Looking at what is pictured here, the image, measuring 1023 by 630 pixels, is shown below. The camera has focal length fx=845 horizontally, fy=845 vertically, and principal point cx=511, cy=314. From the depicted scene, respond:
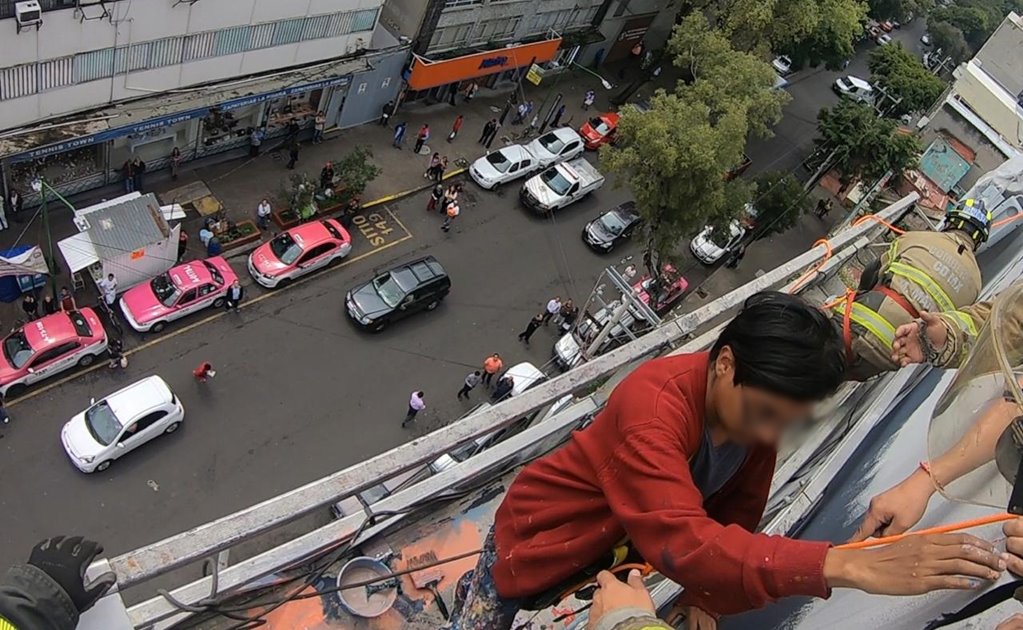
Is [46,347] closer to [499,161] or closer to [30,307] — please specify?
[30,307]

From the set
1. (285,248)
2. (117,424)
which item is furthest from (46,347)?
(285,248)

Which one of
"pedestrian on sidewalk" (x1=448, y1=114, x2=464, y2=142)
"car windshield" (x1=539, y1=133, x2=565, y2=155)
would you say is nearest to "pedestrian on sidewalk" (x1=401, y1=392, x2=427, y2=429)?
"pedestrian on sidewalk" (x1=448, y1=114, x2=464, y2=142)

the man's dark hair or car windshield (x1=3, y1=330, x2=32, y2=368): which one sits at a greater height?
the man's dark hair

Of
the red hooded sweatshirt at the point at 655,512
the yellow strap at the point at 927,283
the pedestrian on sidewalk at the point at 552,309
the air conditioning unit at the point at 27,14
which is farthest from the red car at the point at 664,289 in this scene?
the red hooded sweatshirt at the point at 655,512

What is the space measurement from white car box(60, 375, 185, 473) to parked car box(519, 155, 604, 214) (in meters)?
14.6

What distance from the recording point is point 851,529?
5387mm

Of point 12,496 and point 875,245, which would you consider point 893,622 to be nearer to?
point 875,245

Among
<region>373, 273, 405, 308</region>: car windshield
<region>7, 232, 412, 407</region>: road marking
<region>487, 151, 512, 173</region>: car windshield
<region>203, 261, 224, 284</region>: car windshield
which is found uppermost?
<region>487, 151, 512, 173</region>: car windshield

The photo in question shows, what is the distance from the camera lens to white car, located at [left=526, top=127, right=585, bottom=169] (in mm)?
30906

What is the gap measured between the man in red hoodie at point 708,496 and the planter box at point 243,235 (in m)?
21.0

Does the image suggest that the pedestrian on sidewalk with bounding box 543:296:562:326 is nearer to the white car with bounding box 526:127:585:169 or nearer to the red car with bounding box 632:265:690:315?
the red car with bounding box 632:265:690:315

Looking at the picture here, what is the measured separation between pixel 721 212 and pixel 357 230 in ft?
36.7

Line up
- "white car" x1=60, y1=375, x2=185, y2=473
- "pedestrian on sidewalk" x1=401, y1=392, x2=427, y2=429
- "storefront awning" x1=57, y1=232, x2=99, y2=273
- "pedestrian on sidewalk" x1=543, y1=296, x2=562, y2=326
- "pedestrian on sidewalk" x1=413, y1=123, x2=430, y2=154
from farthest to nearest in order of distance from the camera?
"pedestrian on sidewalk" x1=413, y1=123, x2=430, y2=154
"pedestrian on sidewalk" x1=543, y1=296, x2=562, y2=326
"pedestrian on sidewalk" x1=401, y1=392, x2=427, y2=429
"storefront awning" x1=57, y1=232, x2=99, y2=273
"white car" x1=60, y1=375, x2=185, y2=473

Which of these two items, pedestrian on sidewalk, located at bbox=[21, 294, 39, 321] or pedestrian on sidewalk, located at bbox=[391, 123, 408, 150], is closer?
pedestrian on sidewalk, located at bbox=[21, 294, 39, 321]
